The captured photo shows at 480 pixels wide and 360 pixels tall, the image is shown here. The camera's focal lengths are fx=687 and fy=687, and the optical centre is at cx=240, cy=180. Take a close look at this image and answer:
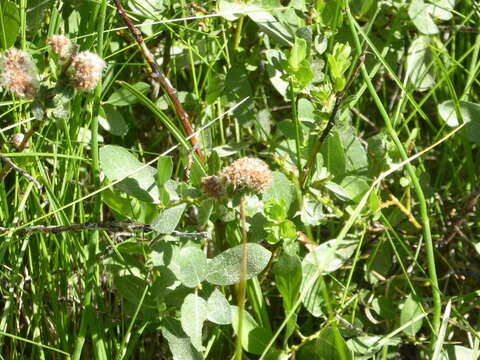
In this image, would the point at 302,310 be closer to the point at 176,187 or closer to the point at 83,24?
the point at 176,187

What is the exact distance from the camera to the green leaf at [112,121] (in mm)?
1576

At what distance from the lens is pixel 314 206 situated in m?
1.47

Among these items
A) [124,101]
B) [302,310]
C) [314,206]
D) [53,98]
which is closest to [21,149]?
[53,98]

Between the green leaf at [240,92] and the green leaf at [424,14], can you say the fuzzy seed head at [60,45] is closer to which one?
the green leaf at [240,92]

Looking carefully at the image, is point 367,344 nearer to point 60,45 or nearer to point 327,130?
point 327,130

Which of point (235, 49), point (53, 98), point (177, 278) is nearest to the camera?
point (53, 98)

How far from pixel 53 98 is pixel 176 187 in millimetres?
283

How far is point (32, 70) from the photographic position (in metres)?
1.07

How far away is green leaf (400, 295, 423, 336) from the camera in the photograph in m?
1.44

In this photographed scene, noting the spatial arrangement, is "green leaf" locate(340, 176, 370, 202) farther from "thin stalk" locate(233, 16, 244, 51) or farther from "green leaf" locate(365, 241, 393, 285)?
"thin stalk" locate(233, 16, 244, 51)

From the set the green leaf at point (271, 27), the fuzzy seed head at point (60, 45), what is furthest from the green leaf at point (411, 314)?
the fuzzy seed head at point (60, 45)

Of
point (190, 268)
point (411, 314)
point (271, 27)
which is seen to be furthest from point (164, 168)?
point (411, 314)

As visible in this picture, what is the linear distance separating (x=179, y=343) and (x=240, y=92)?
62cm

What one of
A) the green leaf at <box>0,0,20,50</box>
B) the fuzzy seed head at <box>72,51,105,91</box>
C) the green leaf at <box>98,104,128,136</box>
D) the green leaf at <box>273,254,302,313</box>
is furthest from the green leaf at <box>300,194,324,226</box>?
the green leaf at <box>0,0,20,50</box>
